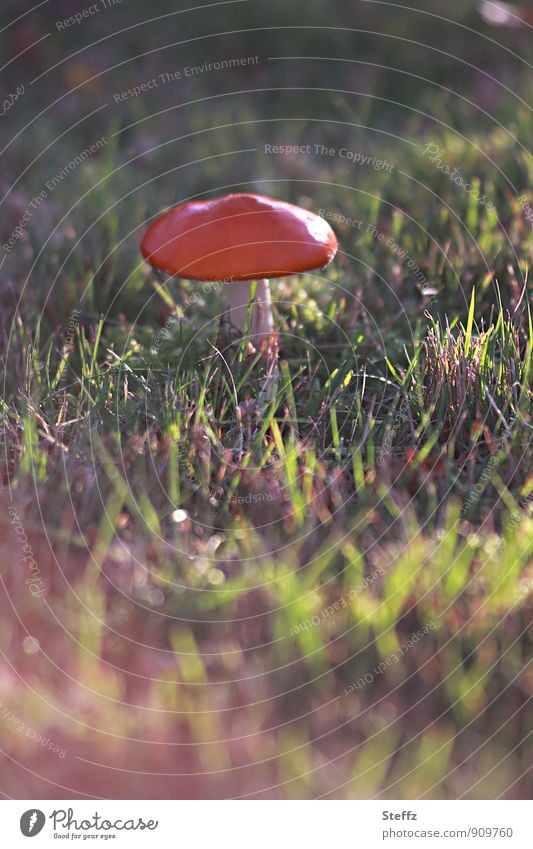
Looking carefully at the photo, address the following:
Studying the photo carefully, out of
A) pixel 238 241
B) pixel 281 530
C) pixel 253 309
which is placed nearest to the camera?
pixel 281 530

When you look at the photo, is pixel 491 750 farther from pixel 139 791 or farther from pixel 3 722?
pixel 3 722

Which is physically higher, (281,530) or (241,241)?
(241,241)

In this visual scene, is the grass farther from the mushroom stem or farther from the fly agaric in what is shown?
the fly agaric

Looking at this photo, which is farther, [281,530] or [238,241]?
[238,241]

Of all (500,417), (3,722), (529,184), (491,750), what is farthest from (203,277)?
(529,184)

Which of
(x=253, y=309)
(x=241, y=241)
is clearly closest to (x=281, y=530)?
(x=241, y=241)

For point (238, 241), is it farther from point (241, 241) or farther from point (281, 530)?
point (281, 530)

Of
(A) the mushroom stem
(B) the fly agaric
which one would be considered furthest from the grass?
(B) the fly agaric
